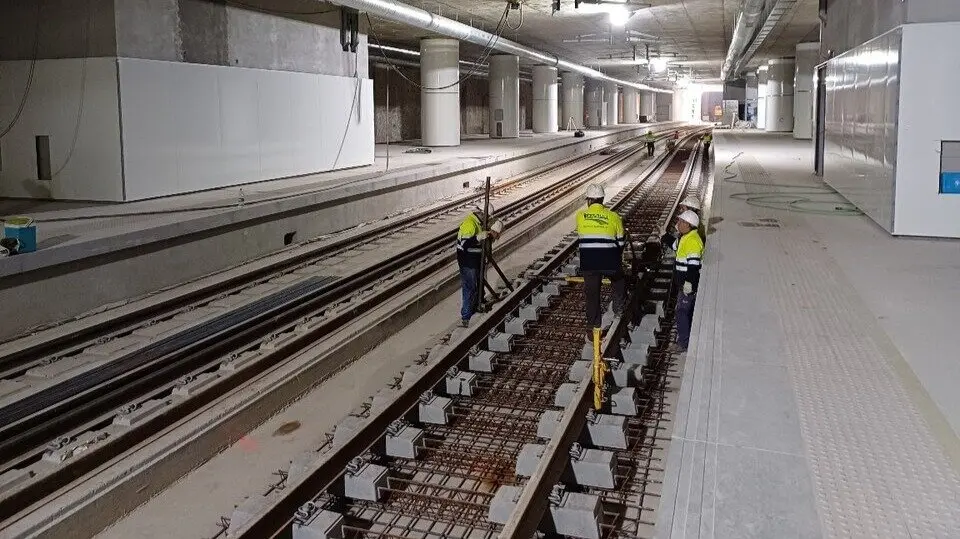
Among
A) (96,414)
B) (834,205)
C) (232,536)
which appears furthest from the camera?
(834,205)

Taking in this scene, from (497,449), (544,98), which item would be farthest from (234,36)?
(544,98)

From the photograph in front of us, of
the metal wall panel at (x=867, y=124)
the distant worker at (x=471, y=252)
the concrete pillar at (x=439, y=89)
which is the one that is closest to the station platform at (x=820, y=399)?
the metal wall panel at (x=867, y=124)

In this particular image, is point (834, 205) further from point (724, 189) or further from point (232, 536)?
point (232, 536)

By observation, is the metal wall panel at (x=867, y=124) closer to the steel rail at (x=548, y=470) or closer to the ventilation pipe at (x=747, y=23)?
the ventilation pipe at (x=747, y=23)

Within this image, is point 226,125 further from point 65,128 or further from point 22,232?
point 22,232

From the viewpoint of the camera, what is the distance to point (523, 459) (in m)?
5.55

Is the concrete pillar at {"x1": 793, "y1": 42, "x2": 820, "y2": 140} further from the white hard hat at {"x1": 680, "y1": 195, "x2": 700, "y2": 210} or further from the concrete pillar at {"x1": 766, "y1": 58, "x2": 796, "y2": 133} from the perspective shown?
the white hard hat at {"x1": 680, "y1": 195, "x2": 700, "y2": 210}

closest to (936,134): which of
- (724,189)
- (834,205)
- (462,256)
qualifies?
(834,205)

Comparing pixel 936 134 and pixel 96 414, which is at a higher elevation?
pixel 936 134

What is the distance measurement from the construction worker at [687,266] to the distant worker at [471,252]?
84.7 inches

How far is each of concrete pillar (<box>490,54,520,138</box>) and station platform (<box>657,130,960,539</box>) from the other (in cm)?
2911

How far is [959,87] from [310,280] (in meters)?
8.21

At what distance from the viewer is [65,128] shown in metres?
13.4

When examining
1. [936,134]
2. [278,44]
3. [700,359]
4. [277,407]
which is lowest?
[277,407]
